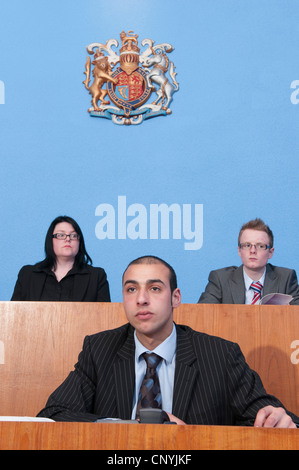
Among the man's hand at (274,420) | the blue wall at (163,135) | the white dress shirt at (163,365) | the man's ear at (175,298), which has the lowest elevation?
the man's hand at (274,420)

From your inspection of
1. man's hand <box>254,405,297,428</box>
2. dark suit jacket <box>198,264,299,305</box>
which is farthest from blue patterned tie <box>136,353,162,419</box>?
dark suit jacket <box>198,264,299,305</box>

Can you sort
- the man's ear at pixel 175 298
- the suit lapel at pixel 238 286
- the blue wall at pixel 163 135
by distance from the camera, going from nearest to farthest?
the man's ear at pixel 175 298 < the suit lapel at pixel 238 286 < the blue wall at pixel 163 135

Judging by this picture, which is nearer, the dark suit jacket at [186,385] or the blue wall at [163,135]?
the dark suit jacket at [186,385]

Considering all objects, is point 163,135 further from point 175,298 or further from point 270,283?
point 175,298

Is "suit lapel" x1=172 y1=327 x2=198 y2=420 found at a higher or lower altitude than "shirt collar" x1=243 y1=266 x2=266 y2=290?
lower

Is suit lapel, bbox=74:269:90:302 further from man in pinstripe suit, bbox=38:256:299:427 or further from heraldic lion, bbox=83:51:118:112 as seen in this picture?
heraldic lion, bbox=83:51:118:112

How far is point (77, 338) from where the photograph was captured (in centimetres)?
247

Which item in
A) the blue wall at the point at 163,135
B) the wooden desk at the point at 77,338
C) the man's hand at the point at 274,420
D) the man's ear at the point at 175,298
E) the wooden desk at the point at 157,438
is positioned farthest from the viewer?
the blue wall at the point at 163,135

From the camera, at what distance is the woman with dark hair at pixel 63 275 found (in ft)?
10.7

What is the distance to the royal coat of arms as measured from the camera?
14.2 feet

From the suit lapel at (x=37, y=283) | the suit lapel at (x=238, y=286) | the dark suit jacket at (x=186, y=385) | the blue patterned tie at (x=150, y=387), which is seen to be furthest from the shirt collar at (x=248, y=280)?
the blue patterned tie at (x=150, y=387)

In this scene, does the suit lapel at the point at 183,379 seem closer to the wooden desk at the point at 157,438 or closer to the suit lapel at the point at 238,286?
the wooden desk at the point at 157,438

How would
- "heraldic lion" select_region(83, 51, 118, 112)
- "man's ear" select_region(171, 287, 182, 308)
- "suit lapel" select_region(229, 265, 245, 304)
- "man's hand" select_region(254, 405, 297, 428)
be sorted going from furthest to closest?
"heraldic lion" select_region(83, 51, 118, 112) → "suit lapel" select_region(229, 265, 245, 304) → "man's ear" select_region(171, 287, 182, 308) → "man's hand" select_region(254, 405, 297, 428)

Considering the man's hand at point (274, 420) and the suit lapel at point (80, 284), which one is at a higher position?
the suit lapel at point (80, 284)
